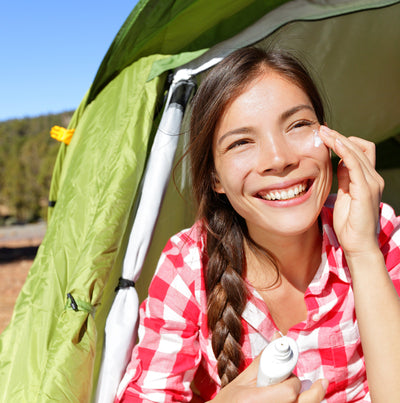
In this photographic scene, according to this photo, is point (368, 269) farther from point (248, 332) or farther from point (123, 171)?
point (123, 171)

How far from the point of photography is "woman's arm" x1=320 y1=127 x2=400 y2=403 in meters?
1.05

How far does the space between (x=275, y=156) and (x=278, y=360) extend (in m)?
0.47

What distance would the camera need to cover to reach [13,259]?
21.0 ft

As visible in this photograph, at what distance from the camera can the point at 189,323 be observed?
1269 mm

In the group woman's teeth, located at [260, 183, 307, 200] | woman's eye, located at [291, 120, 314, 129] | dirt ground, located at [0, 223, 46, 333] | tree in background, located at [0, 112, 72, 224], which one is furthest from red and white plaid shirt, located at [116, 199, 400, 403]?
tree in background, located at [0, 112, 72, 224]

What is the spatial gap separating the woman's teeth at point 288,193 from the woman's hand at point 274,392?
404mm

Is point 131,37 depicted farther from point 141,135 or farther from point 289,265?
point 289,265

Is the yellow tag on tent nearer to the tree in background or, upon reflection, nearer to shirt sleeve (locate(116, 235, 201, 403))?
shirt sleeve (locate(116, 235, 201, 403))

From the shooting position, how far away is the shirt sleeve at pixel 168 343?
1.23m

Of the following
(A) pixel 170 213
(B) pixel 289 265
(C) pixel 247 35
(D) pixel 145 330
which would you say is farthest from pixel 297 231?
(C) pixel 247 35

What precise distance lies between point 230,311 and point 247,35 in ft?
3.34

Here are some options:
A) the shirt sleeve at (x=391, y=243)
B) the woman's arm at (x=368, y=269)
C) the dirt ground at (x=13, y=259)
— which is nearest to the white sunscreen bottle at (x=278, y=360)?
the woman's arm at (x=368, y=269)

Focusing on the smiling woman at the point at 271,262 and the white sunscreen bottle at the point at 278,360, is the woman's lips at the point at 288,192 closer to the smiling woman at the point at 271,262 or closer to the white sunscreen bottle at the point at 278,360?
the smiling woman at the point at 271,262

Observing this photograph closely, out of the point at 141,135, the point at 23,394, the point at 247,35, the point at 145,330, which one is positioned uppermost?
the point at 247,35
